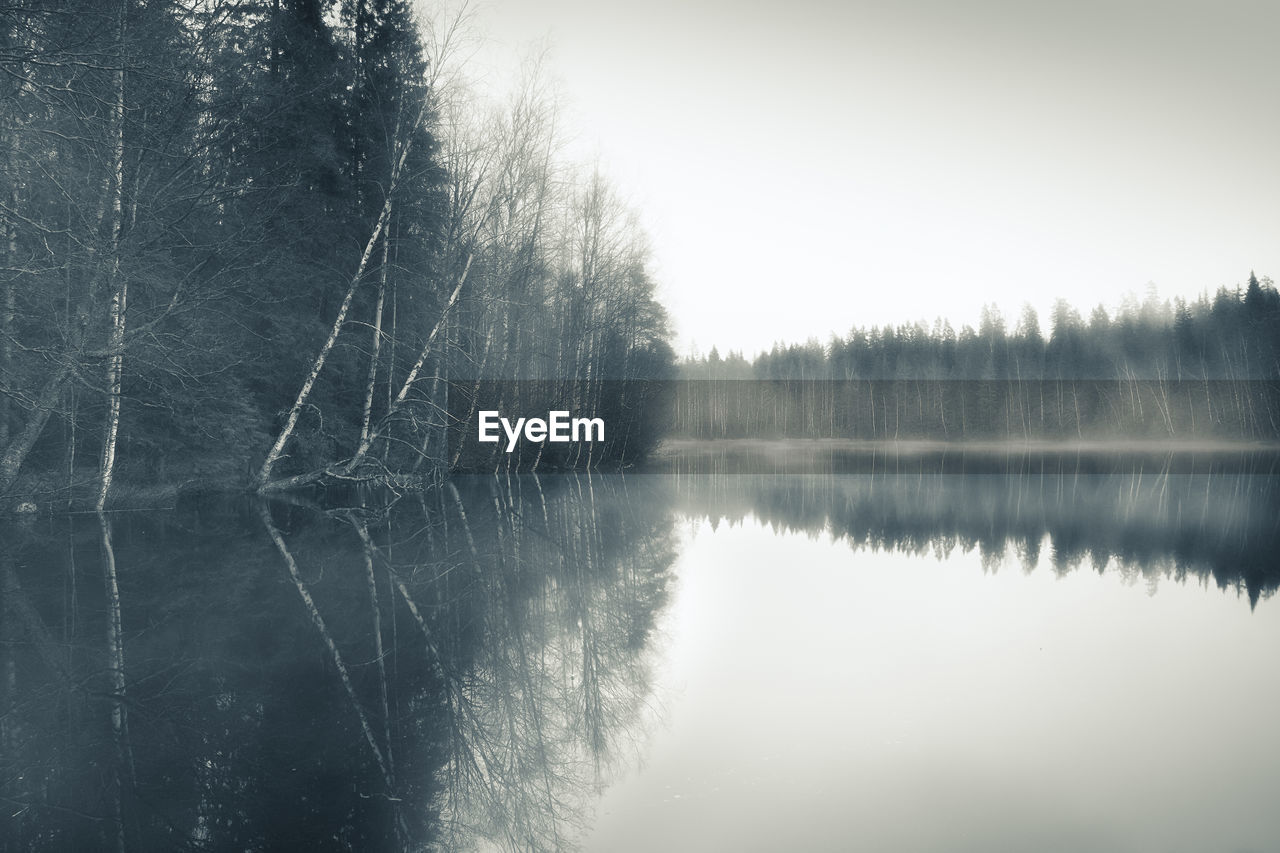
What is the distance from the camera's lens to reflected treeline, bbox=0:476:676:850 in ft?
10.4

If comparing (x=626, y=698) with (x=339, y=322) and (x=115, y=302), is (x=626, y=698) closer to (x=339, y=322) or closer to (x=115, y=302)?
(x=115, y=302)

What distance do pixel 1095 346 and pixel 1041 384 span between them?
7212 millimetres

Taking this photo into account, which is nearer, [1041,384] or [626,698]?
[626,698]

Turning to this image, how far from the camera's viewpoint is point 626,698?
184 inches

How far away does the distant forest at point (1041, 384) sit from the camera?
63.4 metres

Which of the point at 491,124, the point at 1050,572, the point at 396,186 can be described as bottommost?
the point at 1050,572

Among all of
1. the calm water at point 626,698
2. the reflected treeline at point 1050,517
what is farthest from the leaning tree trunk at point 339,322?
the reflected treeline at point 1050,517

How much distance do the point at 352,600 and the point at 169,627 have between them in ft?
4.82

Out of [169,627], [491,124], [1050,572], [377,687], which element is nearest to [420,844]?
[377,687]

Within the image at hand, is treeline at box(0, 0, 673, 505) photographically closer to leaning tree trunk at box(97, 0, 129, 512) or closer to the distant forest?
leaning tree trunk at box(97, 0, 129, 512)

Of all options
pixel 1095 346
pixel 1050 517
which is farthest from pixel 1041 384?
pixel 1050 517

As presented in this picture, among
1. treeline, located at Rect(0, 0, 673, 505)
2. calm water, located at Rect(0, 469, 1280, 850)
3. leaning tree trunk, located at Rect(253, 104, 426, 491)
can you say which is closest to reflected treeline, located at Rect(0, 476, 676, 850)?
calm water, located at Rect(0, 469, 1280, 850)

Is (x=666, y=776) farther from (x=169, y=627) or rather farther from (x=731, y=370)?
(x=731, y=370)

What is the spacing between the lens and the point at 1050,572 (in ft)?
30.8
